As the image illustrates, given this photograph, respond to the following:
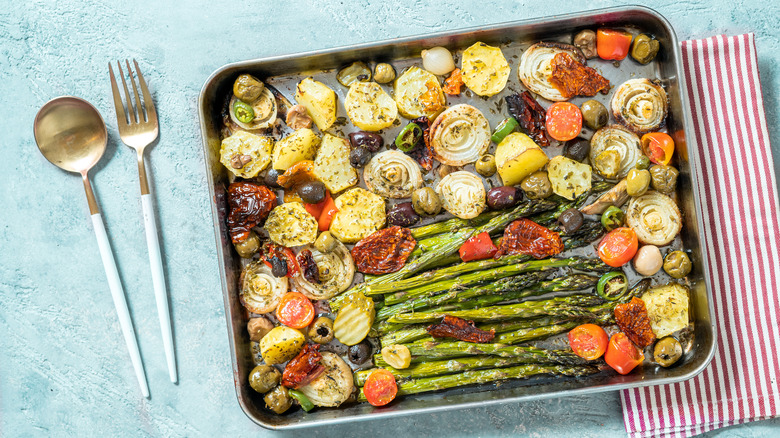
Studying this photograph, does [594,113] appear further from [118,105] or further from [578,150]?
[118,105]

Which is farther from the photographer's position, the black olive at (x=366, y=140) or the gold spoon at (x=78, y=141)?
the gold spoon at (x=78, y=141)

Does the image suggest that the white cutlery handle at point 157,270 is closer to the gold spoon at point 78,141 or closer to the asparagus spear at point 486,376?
the gold spoon at point 78,141

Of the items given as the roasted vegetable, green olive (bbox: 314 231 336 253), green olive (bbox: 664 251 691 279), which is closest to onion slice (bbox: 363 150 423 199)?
green olive (bbox: 314 231 336 253)

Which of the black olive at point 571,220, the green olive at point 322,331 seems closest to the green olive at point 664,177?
the black olive at point 571,220

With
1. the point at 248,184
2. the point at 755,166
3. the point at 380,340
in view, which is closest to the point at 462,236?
the point at 380,340

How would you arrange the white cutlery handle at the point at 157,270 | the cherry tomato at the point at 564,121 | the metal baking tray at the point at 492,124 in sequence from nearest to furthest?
the metal baking tray at the point at 492,124 < the cherry tomato at the point at 564,121 < the white cutlery handle at the point at 157,270

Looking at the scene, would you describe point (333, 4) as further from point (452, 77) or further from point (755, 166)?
point (755, 166)

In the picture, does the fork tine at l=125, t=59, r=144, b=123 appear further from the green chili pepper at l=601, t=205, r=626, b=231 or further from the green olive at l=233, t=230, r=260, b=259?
the green chili pepper at l=601, t=205, r=626, b=231
